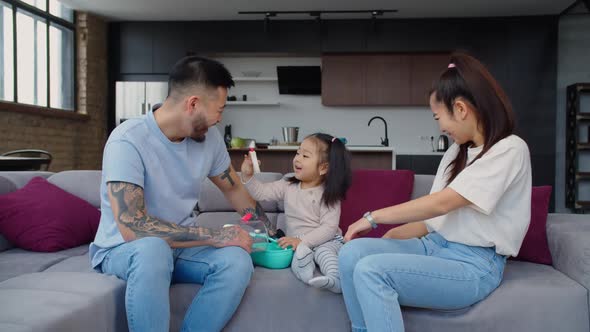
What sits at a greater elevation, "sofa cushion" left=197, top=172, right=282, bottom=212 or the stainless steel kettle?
the stainless steel kettle

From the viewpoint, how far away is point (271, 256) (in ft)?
6.09

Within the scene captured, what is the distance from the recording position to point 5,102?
4949 millimetres

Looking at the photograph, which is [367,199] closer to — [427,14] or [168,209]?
[168,209]

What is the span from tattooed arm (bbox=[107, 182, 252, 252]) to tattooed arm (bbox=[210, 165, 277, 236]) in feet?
1.24

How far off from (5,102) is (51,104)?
115 cm

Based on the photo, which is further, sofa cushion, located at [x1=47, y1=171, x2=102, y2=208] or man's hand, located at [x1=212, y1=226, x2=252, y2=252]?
sofa cushion, located at [x1=47, y1=171, x2=102, y2=208]

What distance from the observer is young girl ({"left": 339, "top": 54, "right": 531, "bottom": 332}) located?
141 cm

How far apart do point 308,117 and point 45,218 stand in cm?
526

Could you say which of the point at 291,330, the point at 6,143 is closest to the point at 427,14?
the point at 6,143

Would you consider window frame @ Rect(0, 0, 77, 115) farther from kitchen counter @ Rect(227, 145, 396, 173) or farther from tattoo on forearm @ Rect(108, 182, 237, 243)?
tattoo on forearm @ Rect(108, 182, 237, 243)

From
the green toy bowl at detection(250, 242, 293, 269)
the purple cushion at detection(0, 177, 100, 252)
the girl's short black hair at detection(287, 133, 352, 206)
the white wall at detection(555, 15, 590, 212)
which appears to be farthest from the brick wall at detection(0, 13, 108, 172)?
the white wall at detection(555, 15, 590, 212)

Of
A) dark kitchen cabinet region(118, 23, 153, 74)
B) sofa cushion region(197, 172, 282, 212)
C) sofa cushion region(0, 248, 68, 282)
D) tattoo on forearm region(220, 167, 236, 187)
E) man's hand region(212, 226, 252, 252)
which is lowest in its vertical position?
sofa cushion region(0, 248, 68, 282)

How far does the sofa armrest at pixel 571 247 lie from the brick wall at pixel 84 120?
5.43 m

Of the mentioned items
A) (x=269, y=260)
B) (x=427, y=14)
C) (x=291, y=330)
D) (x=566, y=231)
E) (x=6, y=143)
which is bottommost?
(x=291, y=330)
